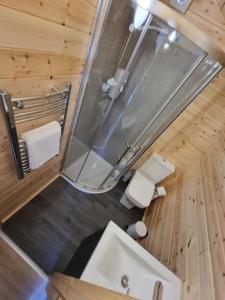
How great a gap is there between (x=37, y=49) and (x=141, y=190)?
6.33ft

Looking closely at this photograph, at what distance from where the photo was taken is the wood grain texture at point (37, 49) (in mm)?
784

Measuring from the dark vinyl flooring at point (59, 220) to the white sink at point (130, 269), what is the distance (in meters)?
0.69

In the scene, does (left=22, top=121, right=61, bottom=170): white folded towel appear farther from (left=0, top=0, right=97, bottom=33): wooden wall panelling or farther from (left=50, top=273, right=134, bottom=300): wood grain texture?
(left=50, top=273, right=134, bottom=300): wood grain texture

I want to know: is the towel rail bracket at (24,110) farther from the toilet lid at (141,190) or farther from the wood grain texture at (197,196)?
the wood grain texture at (197,196)

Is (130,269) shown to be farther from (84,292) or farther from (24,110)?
(24,110)

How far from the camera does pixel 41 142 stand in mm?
1296

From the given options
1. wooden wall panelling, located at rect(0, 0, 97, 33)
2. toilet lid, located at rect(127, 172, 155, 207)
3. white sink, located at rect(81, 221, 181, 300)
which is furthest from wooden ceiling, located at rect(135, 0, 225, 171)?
white sink, located at rect(81, 221, 181, 300)

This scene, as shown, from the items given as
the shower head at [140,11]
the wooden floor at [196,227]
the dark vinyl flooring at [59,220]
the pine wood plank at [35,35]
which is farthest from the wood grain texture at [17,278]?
the shower head at [140,11]

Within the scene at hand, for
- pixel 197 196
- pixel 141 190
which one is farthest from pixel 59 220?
pixel 197 196

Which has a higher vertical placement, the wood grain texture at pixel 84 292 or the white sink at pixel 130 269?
the wood grain texture at pixel 84 292

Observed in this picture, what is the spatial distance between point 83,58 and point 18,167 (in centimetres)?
94

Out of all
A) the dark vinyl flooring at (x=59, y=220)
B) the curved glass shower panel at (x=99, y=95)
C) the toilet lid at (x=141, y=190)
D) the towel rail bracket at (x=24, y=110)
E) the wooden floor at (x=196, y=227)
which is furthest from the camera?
the toilet lid at (x=141, y=190)

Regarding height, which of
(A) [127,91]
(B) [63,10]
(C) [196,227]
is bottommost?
(C) [196,227]

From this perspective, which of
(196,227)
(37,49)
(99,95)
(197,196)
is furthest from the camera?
(99,95)
